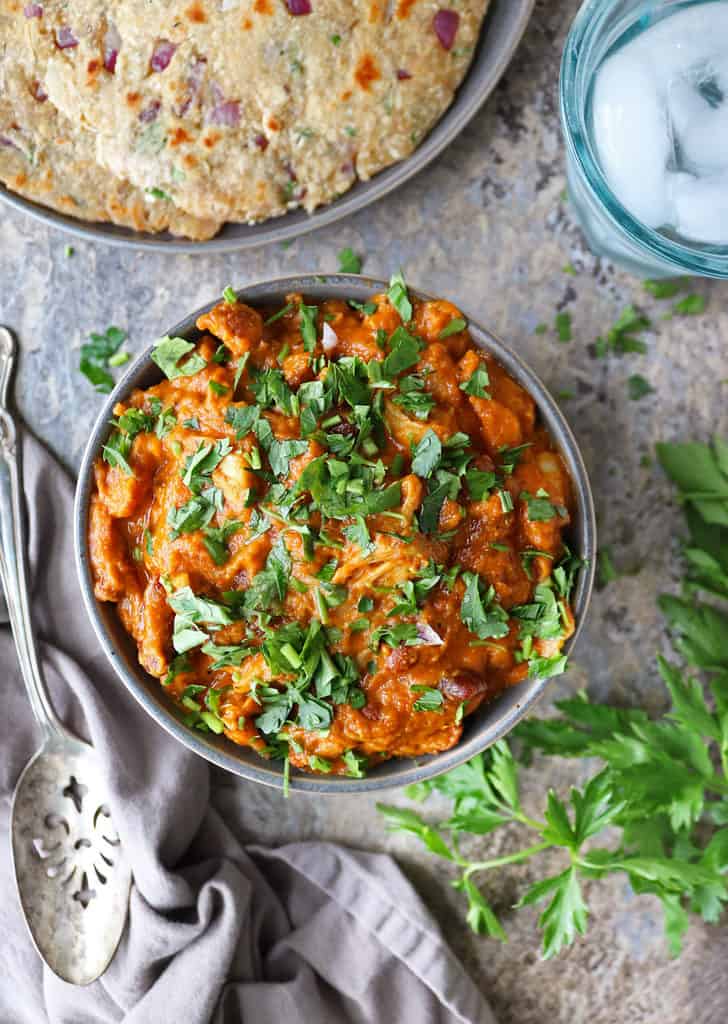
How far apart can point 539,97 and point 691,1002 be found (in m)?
2.89

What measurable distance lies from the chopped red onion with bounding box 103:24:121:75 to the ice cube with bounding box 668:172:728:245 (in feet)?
5.00

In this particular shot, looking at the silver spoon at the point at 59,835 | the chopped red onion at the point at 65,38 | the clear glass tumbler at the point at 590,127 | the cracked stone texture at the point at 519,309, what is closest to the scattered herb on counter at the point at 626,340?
the cracked stone texture at the point at 519,309

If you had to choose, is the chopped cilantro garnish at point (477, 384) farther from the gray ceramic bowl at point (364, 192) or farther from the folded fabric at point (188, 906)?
the folded fabric at point (188, 906)

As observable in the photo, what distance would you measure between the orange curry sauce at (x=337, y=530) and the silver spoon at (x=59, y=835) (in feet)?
2.17

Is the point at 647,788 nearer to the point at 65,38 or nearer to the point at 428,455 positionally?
the point at 428,455

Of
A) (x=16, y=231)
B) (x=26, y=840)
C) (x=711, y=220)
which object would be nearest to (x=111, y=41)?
(x=16, y=231)

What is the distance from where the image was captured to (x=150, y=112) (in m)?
2.79

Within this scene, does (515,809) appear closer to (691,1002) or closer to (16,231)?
(691,1002)

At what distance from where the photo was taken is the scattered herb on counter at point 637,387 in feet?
10.4

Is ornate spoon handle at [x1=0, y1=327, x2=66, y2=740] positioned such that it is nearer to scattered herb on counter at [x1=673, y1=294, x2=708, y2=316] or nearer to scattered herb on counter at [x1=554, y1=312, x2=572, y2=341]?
scattered herb on counter at [x1=554, y1=312, x2=572, y2=341]

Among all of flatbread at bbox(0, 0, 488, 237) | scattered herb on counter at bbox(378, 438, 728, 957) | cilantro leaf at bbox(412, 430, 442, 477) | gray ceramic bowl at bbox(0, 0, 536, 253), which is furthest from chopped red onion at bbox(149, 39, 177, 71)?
scattered herb on counter at bbox(378, 438, 728, 957)

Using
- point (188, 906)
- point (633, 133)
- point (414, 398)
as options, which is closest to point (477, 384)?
point (414, 398)

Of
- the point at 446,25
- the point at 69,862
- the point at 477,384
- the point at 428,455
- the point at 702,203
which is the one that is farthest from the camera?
the point at 69,862

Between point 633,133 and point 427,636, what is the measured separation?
1.42m
